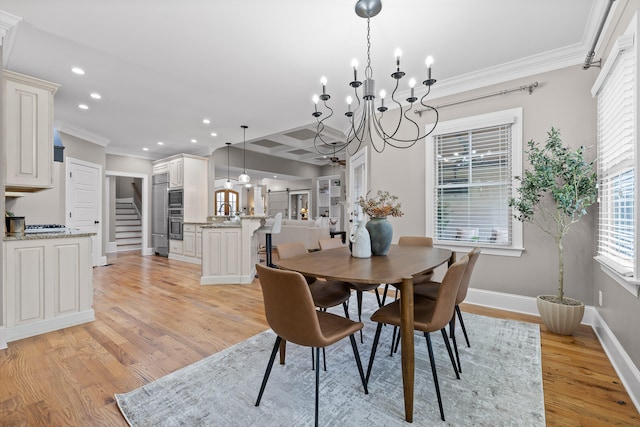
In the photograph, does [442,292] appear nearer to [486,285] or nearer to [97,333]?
[486,285]

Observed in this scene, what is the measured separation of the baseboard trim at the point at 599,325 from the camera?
5.77 ft

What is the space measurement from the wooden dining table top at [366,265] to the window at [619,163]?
1095 mm

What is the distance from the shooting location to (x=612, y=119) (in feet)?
7.25

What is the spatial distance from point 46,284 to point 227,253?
212 centimetres

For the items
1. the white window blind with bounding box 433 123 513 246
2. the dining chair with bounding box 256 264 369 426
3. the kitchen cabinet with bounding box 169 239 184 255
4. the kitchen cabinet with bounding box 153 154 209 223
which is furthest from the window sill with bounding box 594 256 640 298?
the kitchen cabinet with bounding box 169 239 184 255

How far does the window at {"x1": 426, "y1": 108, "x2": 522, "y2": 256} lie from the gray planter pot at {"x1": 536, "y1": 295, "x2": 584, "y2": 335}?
677mm

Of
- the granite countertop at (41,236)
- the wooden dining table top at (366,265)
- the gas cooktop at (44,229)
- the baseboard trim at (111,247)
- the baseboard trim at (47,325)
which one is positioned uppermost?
the gas cooktop at (44,229)

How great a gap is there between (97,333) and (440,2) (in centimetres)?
404

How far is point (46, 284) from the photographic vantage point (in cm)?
265

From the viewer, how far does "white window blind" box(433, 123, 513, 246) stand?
3.19 meters

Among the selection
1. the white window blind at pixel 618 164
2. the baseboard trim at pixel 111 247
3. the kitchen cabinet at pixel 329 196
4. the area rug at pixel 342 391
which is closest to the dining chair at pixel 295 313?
the area rug at pixel 342 391

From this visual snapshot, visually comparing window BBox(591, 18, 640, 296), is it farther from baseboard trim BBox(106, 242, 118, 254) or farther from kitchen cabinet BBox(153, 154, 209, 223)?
baseboard trim BBox(106, 242, 118, 254)

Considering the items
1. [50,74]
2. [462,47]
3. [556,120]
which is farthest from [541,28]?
[50,74]

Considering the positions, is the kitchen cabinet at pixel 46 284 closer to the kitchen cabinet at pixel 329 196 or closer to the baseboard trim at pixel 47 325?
the baseboard trim at pixel 47 325
